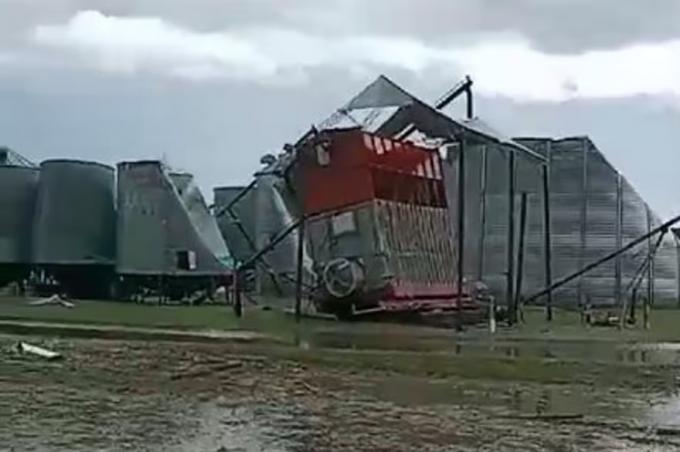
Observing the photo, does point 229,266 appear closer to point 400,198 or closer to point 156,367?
point 400,198

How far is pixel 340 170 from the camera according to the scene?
33.2m

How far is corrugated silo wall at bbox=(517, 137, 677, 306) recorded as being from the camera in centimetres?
4512

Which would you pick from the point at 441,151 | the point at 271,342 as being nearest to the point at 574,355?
the point at 271,342

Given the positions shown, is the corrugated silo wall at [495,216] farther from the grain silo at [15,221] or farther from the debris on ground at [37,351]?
the debris on ground at [37,351]

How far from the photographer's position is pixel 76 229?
42.0 metres

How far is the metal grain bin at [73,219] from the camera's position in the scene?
41.8 meters

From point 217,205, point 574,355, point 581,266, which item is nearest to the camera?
point 574,355

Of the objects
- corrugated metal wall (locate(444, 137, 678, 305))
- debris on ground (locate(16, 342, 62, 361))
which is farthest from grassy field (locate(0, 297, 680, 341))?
corrugated metal wall (locate(444, 137, 678, 305))

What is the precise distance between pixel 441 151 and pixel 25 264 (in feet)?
47.6

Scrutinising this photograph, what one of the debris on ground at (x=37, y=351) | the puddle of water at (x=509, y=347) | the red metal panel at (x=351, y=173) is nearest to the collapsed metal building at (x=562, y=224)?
the red metal panel at (x=351, y=173)

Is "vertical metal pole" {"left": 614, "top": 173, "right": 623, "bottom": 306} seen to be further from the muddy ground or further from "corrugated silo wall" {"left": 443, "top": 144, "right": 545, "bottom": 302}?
the muddy ground

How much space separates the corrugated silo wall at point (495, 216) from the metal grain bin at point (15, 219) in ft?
47.4

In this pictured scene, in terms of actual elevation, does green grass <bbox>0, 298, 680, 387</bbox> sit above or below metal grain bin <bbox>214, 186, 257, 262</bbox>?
below

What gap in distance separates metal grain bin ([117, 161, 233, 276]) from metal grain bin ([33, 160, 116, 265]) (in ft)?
3.07
